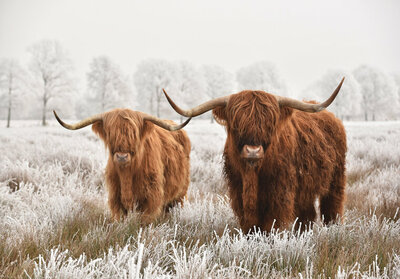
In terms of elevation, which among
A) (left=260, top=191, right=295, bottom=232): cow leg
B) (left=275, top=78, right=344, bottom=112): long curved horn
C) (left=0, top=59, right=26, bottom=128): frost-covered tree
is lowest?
(left=260, top=191, right=295, bottom=232): cow leg

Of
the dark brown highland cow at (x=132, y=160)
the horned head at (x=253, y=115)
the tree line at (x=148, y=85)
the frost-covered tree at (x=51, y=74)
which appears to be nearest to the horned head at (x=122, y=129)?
the dark brown highland cow at (x=132, y=160)

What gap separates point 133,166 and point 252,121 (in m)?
1.83

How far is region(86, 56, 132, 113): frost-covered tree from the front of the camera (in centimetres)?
3003

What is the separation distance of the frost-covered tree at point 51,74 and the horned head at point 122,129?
22.9 m

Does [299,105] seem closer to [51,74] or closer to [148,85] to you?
[51,74]

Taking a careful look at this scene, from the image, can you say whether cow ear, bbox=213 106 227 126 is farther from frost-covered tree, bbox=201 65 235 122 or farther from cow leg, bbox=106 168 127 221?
frost-covered tree, bbox=201 65 235 122

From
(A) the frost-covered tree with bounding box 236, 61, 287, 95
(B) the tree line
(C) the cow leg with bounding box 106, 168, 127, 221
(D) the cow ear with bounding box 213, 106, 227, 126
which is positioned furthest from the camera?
(A) the frost-covered tree with bounding box 236, 61, 287, 95

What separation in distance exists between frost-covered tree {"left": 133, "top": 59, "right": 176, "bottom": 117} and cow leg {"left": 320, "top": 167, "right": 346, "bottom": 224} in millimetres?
30546

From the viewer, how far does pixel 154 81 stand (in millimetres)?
33844

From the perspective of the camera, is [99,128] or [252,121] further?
[99,128]

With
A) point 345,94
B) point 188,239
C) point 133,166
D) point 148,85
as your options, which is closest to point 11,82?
point 148,85

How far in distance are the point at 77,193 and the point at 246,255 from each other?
306 cm

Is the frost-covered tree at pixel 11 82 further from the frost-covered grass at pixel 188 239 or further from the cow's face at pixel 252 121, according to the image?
the cow's face at pixel 252 121

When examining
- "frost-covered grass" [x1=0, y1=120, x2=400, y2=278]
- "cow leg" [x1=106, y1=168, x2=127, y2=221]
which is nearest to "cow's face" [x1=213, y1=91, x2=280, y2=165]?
"frost-covered grass" [x1=0, y1=120, x2=400, y2=278]
